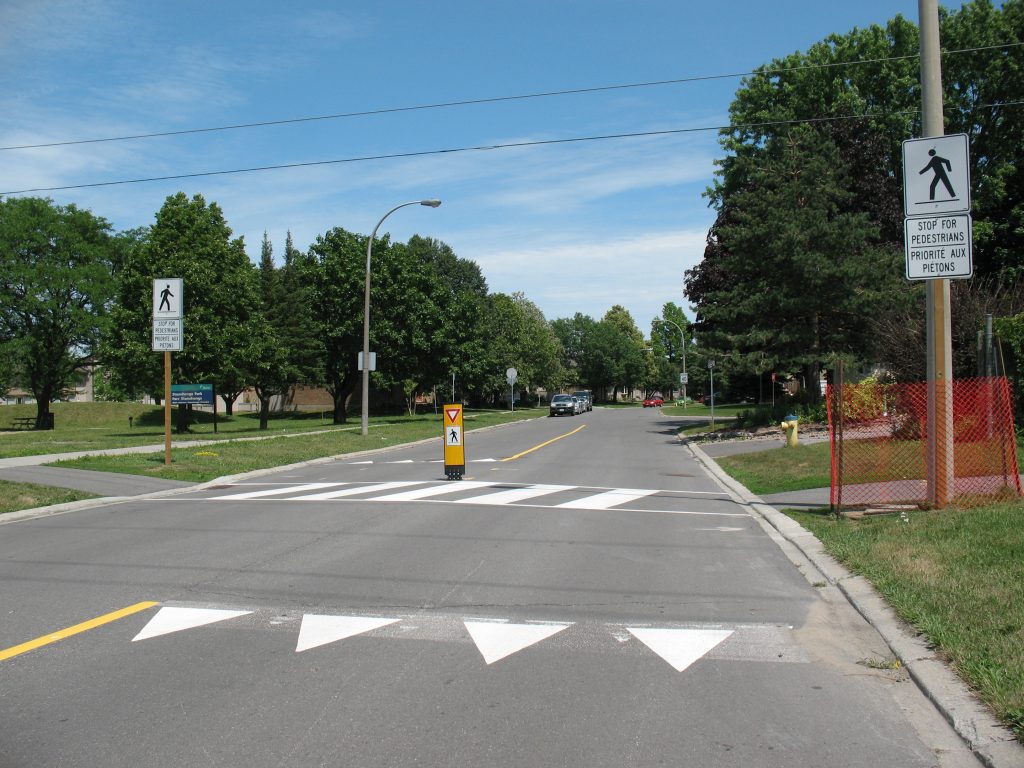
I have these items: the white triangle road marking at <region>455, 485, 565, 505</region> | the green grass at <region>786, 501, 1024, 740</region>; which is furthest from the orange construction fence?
the white triangle road marking at <region>455, 485, 565, 505</region>

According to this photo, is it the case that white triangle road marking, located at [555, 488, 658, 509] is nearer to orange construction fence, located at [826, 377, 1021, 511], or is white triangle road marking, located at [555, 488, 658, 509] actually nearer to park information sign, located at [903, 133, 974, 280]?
orange construction fence, located at [826, 377, 1021, 511]

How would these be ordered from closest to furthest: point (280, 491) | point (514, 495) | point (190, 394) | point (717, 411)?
1. point (514, 495)
2. point (280, 491)
3. point (190, 394)
4. point (717, 411)

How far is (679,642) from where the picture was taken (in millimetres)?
Answer: 5949

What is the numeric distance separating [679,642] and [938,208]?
7.22 metres

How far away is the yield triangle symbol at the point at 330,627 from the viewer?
5.89 metres

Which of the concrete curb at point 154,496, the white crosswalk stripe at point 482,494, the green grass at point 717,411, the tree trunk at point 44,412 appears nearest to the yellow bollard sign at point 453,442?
the white crosswalk stripe at point 482,494

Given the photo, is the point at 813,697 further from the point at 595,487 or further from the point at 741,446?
the point at 741,446

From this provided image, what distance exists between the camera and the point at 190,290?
36781 mm

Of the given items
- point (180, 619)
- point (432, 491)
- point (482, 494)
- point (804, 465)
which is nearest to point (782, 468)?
point (804, 465)

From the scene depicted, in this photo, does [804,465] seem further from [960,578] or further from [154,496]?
[154,496]

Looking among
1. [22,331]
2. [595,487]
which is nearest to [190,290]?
[22,331]

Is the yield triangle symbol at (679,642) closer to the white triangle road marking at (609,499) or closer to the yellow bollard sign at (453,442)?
the white triangle road marking at (609,499)

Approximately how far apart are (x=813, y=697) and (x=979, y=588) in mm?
2503

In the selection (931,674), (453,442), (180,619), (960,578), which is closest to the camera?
(931,674)
